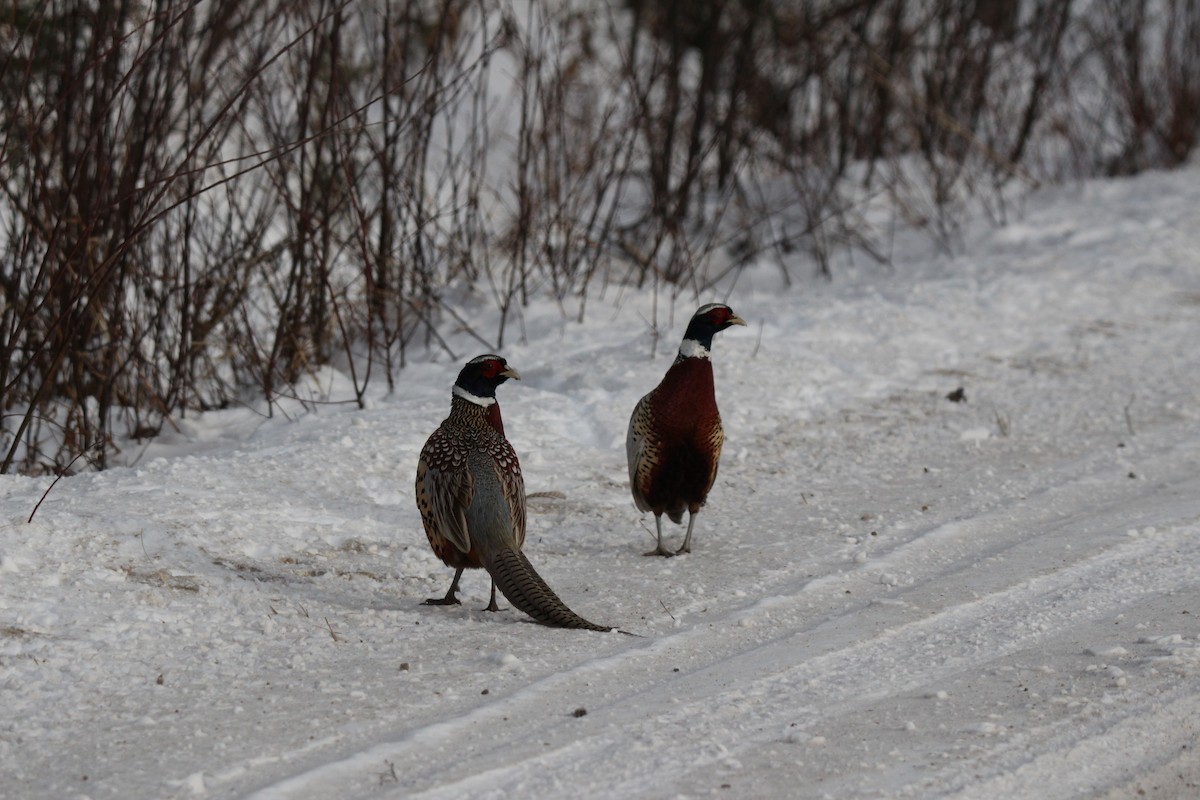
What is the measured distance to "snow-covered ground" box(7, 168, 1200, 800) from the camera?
327 cm

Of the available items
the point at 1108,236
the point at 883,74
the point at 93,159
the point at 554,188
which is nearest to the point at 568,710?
the point at 93,159

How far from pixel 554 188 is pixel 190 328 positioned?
8.98 ft

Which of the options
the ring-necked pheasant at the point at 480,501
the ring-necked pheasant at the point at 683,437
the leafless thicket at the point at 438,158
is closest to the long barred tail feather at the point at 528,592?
the ring-necked pheasant at the point at 480,501

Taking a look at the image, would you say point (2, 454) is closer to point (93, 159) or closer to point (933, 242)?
point (93, 159)

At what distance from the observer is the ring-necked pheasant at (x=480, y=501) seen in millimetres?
4398

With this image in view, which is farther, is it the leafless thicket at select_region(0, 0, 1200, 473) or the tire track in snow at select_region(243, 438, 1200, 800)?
the leafless thicket at select_region(0, 0, 1200, 473)

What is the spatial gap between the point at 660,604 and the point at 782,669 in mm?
767

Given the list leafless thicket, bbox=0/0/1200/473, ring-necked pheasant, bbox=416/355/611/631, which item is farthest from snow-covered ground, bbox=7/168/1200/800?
leafless thicket, bbox=0/0/1200/473

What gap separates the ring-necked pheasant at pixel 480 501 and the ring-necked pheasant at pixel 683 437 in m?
0.74

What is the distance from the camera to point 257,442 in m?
6.44

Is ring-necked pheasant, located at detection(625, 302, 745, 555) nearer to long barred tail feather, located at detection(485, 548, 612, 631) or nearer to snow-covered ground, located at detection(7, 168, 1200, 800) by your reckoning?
snow-covered ground, located at detection(7, 168, 1200, 800)

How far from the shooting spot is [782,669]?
388 centimetres

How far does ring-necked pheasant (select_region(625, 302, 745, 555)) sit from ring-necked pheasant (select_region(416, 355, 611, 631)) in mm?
739

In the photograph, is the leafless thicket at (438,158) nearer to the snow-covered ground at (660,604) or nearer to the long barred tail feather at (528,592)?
the snow-covered ground at (660,604)
